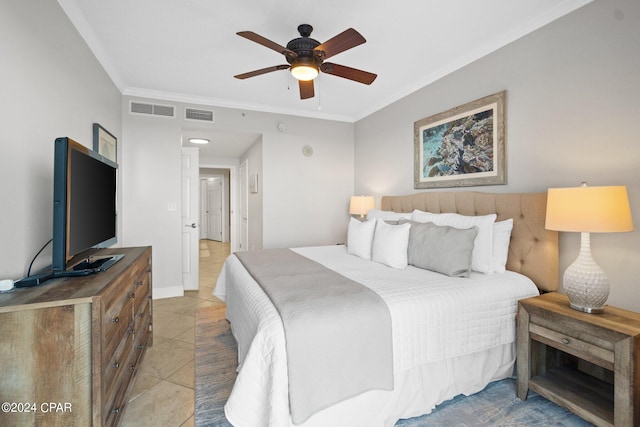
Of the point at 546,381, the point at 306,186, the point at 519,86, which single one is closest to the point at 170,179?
the point at 306,186

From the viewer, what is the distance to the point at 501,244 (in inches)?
88.7

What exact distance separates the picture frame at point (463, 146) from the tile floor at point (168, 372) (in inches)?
113

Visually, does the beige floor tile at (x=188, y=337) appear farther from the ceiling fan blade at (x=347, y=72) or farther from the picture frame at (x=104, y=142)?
the ceiling fan blade at (x=347, y=72)

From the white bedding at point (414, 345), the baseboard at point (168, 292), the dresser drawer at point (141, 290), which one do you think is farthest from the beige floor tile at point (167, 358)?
the baseboard at point (168, 292)

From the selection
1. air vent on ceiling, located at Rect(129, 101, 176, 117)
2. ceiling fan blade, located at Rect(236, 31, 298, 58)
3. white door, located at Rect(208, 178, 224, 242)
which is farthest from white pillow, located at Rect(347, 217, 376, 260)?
white door, located at Rect(208, 178, 224, 242)

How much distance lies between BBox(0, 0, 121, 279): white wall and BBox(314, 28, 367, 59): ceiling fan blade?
164cm

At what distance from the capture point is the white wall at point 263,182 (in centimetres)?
369

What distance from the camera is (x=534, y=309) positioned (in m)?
1.79

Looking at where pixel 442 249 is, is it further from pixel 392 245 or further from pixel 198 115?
pixel 198 115

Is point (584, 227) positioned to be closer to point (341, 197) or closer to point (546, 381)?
point (546, 381)

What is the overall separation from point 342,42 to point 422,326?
6.03 feet

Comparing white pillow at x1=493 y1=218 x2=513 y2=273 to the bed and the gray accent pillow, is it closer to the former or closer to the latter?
the bed

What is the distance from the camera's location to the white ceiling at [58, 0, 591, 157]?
6.85 feet

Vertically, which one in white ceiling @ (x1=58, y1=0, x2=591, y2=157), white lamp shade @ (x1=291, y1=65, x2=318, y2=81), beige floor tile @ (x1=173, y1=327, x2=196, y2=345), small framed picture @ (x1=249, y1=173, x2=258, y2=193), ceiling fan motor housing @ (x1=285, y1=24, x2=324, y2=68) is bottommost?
beige floor tile @ (x1=173, y1=327, x2=196, y2=345)
